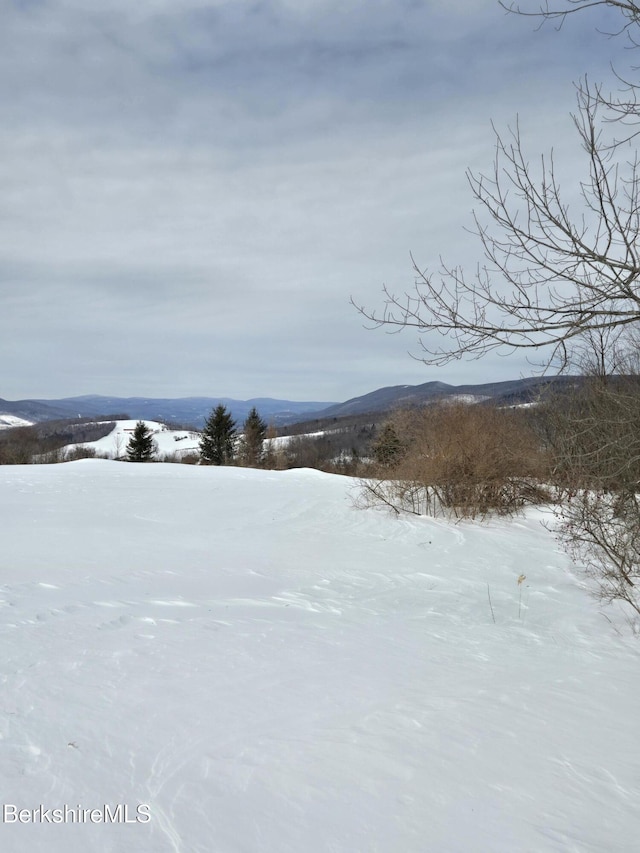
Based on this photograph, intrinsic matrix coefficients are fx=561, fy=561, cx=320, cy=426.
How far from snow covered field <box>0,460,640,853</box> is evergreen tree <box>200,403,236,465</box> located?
4683 cm

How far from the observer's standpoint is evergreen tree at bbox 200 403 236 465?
55438 millimetres

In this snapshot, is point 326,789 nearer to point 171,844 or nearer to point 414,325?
point 171,844

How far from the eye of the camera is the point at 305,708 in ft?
11.7

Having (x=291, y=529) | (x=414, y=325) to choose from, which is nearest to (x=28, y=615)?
(x=414, y=325)

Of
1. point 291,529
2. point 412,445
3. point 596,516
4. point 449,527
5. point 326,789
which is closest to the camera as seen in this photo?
point 326,789

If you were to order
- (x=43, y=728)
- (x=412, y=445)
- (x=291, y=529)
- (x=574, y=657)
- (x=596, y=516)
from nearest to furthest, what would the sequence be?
(x=43, y=728) → (x=574, y=657) → (x=596, y=516) → (x=291, y=529) → (x=412, y=445)

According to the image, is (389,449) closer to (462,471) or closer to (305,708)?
(462,471)

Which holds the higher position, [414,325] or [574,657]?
[414,325]

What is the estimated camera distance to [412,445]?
16.3 metres

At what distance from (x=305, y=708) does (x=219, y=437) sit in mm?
53181

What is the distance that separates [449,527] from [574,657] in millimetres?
7971

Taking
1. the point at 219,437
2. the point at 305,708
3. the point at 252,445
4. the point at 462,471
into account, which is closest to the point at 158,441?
the point at 219,437

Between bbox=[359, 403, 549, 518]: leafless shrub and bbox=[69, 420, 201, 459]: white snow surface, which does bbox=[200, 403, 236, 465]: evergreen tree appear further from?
bbox=[69, 420, 201, 459]: white snow surface

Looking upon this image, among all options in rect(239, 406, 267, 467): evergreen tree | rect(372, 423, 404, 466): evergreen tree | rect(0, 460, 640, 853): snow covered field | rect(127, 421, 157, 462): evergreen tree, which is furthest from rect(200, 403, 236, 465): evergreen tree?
rect(0, 460, 640, 853): snow covered field
